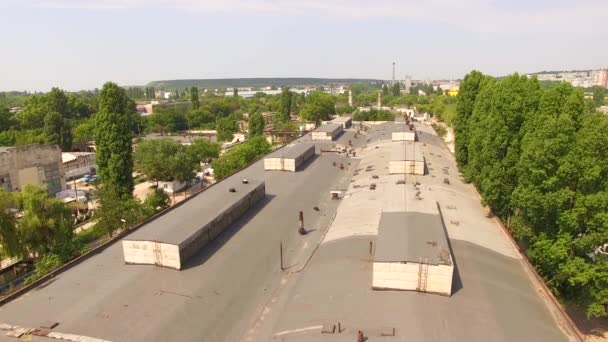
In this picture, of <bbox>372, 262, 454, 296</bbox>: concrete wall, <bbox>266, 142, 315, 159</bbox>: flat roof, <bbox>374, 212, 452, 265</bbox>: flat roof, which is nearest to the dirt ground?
<bbox>374, 212, 452, 265</bbox>: flat roof

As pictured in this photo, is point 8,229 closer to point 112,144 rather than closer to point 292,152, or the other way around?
point 112,144

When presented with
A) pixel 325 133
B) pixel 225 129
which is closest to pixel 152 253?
pixel 325 133

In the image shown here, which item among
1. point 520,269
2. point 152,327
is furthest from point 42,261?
point 520,269

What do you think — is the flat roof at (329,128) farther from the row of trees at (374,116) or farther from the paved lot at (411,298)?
the paved lot at (411,298)

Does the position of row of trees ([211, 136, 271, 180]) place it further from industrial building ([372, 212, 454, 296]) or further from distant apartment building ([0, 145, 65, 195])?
industrial building ([372, 212, 454, 296])

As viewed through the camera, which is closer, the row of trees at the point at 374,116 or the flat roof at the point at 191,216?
the flat roof at the point at 191,216

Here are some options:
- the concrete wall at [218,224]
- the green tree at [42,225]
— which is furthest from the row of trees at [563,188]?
the green tree at [42,225]
